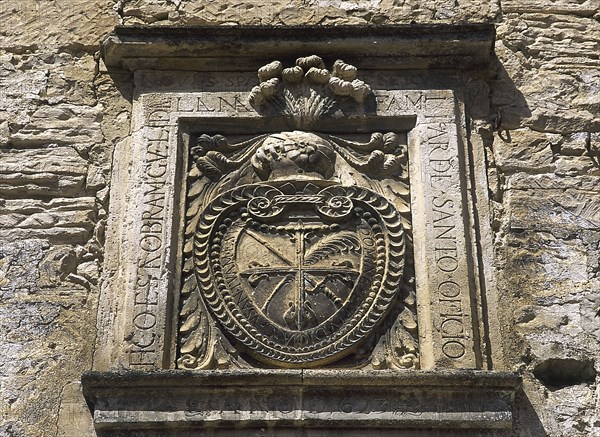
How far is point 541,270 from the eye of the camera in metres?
5.21

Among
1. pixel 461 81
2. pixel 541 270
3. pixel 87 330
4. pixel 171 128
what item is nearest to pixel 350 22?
pixel 461 81

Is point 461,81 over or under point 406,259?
over

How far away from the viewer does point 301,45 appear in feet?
18.9

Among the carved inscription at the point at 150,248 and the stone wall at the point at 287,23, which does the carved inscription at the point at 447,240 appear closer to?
the stone wall at the point at 287,23

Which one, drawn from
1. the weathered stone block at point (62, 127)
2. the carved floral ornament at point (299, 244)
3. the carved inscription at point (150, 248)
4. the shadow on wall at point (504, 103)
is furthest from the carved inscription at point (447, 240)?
the weathered stone block at point (62, 127)

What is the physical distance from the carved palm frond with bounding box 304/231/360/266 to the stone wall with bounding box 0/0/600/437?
667 mm

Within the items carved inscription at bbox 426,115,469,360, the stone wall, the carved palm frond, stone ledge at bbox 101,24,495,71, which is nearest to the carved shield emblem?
the carved palm frond

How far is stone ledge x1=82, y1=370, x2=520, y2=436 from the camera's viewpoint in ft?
15.5

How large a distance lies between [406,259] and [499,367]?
0.64 meters

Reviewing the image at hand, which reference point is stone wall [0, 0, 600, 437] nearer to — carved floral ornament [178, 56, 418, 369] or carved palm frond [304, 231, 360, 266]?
carved floral ornament [178, 56, 418, 369]

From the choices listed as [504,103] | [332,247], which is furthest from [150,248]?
[504,103]

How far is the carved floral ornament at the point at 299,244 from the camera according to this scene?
196 inches

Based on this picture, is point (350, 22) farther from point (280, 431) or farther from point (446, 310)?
point (280, 431)

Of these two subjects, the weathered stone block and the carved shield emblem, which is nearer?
the carved shield emblem
